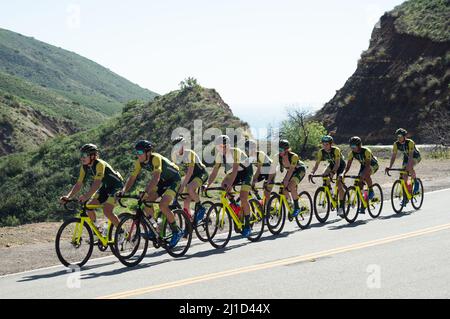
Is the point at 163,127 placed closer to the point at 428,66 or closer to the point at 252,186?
the point at 428,66

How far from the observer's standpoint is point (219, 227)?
1131 centimetres

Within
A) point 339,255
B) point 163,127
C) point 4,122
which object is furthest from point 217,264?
point 4,122

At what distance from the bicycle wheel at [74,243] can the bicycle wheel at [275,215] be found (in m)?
3.99

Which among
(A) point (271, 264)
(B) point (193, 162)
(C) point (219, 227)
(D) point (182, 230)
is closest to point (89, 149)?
(D) point (182, 230)

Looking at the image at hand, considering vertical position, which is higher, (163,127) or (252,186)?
(163,127)

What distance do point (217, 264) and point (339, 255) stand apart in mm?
1999

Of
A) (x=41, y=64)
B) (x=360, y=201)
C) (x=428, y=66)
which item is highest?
(x=41, y=64)

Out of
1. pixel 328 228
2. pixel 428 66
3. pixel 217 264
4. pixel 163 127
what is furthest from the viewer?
pixel 428 66

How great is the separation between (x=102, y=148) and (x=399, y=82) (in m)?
31.3

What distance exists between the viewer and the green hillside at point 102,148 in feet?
133

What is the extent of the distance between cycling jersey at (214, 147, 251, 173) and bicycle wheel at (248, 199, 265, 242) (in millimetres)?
802

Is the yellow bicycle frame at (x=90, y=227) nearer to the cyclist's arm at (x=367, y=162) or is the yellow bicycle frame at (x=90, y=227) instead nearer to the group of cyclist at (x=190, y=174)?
the group of cyclist at (x=190, y=174)

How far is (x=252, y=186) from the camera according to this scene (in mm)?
11984

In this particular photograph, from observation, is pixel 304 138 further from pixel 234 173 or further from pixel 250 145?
pixel 234 173
